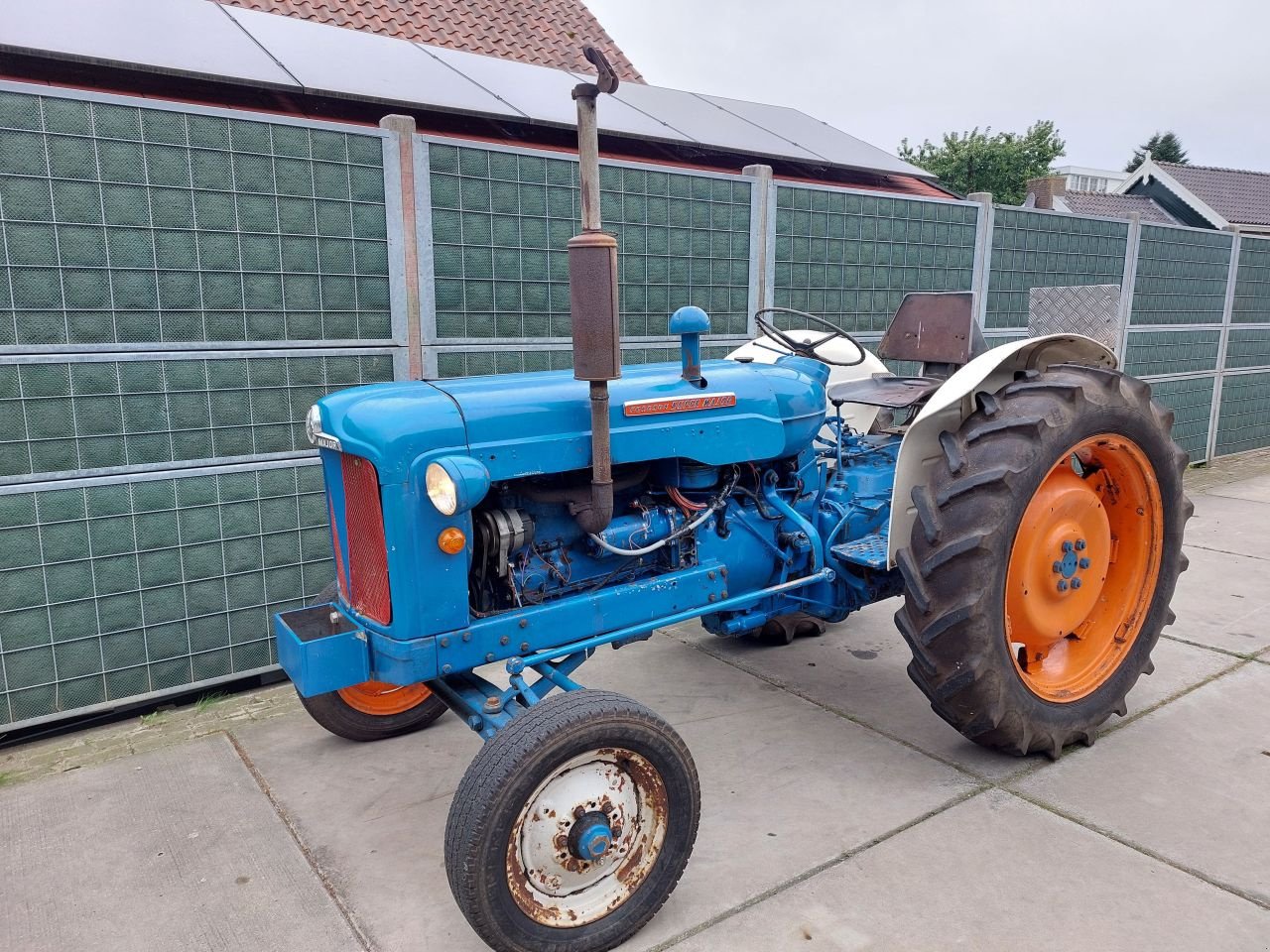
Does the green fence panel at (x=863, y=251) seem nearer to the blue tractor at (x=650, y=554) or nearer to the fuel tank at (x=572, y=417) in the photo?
the blue tractor at (x=650, y=554)

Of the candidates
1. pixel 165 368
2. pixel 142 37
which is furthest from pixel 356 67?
pixel 165 368

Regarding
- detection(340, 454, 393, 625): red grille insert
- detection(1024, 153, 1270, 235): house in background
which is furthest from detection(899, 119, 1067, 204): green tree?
detection(340, 454, 393, 625): red grille insert

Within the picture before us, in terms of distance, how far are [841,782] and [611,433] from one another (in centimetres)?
136

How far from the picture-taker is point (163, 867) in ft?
8.10

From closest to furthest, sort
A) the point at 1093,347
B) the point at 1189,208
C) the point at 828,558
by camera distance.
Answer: the point at 828,558, the point at 1093,347, the point at 1189,208

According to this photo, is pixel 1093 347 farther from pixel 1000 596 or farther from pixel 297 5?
pixel 297 5

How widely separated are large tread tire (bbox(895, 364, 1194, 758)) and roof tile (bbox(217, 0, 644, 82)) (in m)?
5.87

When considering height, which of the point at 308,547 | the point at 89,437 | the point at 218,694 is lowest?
the point at 218,694

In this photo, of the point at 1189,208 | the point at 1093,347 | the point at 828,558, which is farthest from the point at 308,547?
the point at 1189,208

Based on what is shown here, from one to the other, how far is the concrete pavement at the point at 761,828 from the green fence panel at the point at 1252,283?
624 centimetres

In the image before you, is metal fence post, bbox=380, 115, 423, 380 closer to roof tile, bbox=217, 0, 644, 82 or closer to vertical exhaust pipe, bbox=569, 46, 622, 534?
vertical exhaust pipe, bbox=569, 46, 622, 534

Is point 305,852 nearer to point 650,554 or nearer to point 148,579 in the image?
point 650,554

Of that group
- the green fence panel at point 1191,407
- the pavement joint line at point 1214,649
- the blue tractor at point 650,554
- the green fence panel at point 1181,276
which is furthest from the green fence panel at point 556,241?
the green fence panel at point 1191,407

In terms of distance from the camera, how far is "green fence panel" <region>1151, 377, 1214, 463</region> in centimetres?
785
